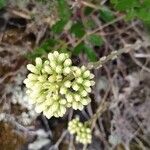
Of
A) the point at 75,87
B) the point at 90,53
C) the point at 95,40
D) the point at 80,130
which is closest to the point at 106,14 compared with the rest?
the point at 95,40

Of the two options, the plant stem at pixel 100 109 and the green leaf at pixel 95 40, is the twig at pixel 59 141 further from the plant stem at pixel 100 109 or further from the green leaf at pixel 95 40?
the green leaf at pixel 95 40

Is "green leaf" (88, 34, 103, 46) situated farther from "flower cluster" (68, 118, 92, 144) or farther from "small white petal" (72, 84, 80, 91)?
"small white petal" (72, 84, 80, 91)

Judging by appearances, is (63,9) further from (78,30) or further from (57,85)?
(57,85)

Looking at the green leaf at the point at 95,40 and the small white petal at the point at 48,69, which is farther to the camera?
the green leaf at the point at 95,40

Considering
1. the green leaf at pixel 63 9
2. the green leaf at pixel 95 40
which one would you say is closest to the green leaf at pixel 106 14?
the green leaf at pixel 95 40

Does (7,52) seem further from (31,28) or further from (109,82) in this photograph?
(109,82)

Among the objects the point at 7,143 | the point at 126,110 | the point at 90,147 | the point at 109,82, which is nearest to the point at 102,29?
the point at 109,82
